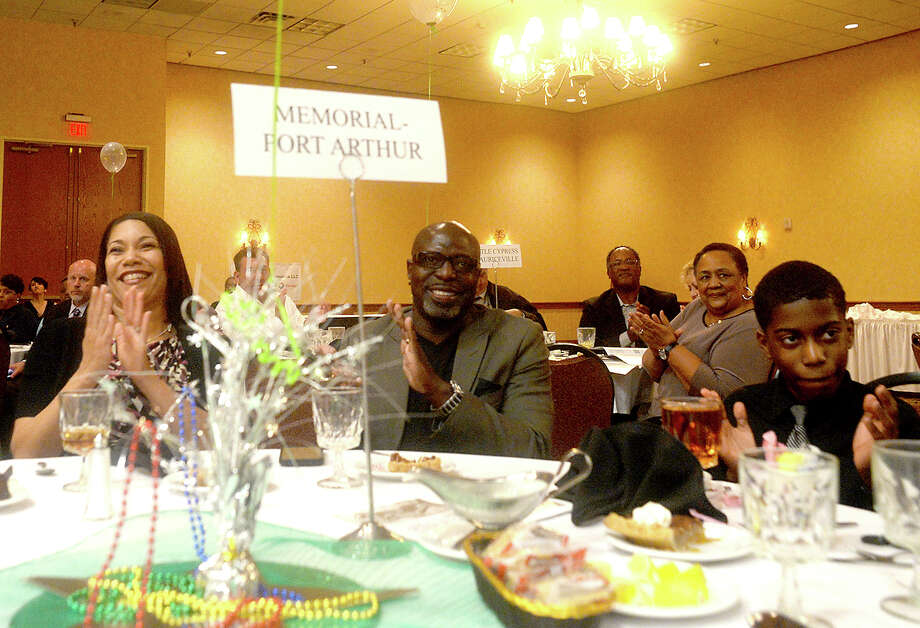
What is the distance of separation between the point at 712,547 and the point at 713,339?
227cm

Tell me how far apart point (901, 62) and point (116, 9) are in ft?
26.5

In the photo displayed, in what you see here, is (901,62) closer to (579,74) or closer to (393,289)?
(579,74)

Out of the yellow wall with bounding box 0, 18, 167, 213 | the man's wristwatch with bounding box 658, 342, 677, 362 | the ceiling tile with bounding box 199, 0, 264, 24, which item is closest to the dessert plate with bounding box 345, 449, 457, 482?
the man's wristwatch with bounding box 658, 342, 677, 362

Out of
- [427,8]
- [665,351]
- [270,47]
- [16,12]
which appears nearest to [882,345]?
[665,351]

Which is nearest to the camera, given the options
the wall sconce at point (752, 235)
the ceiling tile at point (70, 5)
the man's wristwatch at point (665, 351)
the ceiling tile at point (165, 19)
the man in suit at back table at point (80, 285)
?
the man's wristwatch at point (665, 351)

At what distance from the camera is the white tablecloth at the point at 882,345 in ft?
22.6

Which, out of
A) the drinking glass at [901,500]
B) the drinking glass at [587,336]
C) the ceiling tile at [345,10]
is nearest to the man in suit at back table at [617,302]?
the drinking glass at [587,336]

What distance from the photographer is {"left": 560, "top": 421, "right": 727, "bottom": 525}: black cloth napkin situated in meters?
1.27

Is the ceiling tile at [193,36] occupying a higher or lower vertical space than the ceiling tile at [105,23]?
higher

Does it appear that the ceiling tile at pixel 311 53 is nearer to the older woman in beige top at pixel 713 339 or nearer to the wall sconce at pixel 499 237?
the wall sconce at pixel 499 237

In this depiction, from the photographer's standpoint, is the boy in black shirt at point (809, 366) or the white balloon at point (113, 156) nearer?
the boy in black shirt at point (809, 366)

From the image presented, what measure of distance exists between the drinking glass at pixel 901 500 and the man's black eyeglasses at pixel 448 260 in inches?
61.5

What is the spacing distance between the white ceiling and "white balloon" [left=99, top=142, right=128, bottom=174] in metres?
1.28

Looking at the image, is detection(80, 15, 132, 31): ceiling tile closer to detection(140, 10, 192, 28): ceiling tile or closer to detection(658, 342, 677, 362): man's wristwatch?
detection(140, 10, 192, 28): ceiling tile
